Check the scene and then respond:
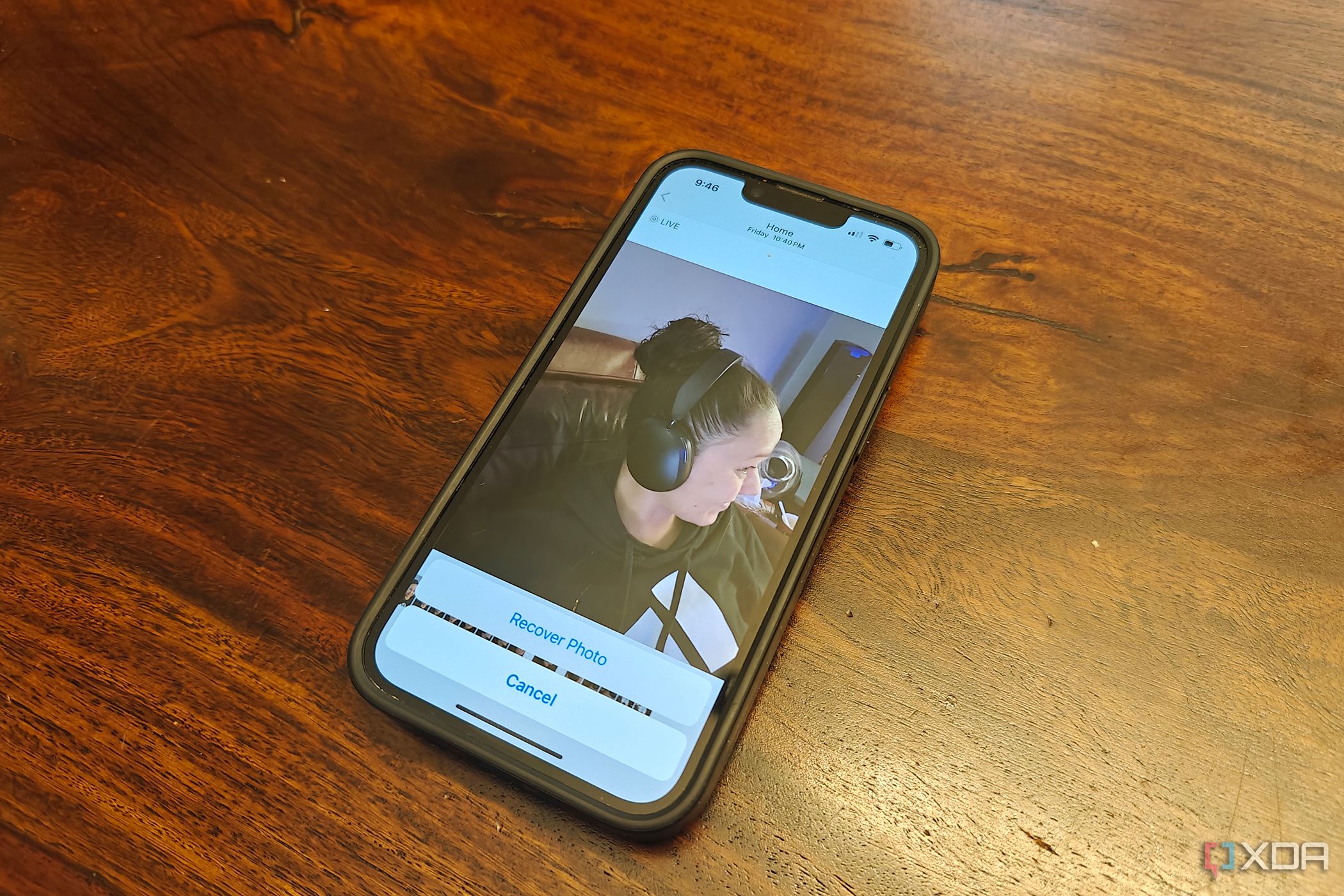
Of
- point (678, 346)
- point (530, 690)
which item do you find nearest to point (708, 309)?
point (678, 346)

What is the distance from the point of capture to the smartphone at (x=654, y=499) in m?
0.25

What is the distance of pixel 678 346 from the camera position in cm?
29

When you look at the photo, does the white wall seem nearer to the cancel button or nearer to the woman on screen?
the woman on screen

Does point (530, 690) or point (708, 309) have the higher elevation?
point (708, 309)

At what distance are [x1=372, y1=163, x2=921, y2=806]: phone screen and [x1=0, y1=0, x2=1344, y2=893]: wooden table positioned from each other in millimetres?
20

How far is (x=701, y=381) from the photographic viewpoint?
0.94ft

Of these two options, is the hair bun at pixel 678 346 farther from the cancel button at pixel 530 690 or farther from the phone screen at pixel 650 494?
the cancel button at pixel 530 690

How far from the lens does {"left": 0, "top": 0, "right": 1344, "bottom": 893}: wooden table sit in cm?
25

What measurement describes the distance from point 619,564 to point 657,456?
4cm

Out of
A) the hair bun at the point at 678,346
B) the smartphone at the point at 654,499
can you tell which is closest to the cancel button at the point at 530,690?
the smartphone at the point at 654,499

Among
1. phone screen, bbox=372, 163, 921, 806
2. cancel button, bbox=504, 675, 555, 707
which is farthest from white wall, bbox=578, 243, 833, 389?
cancel button, bbox=504, 675, 555, 707

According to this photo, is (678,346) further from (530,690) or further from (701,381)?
(530,690)

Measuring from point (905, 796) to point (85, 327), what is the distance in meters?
0.32

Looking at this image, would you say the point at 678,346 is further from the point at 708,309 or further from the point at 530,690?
the point at 530,690
